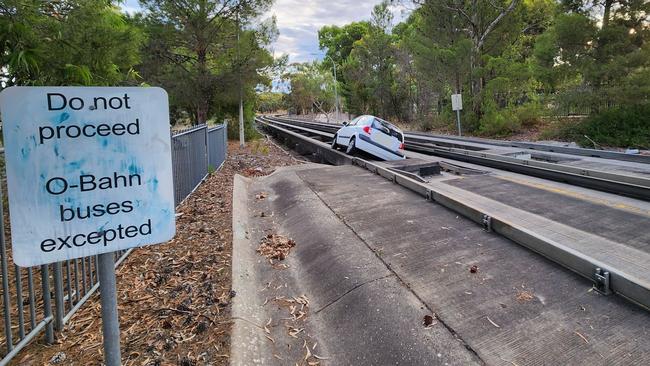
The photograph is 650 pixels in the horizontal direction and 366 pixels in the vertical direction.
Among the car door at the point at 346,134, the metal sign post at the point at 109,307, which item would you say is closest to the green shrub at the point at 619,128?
the car door at the point at 346,134

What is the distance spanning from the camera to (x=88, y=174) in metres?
1.89

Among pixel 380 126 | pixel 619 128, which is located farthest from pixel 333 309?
pixel 619 128

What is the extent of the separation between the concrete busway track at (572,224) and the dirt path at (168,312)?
3417mm

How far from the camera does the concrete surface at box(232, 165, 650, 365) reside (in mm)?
3137

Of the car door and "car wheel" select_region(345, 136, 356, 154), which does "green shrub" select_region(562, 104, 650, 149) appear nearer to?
the car door

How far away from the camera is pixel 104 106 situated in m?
1.91

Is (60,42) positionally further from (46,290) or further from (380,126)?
(380,126)

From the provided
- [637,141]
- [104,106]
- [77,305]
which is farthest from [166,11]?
[637,141]

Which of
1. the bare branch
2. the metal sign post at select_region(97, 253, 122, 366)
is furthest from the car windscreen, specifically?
the bare branch

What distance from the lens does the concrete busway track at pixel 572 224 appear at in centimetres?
398

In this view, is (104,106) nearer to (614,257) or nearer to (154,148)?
(154,148)

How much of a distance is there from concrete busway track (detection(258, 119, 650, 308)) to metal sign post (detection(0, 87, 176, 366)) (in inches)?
153

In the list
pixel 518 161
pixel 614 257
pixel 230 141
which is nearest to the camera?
pixel 614 257

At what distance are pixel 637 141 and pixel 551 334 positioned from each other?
55.4ft
